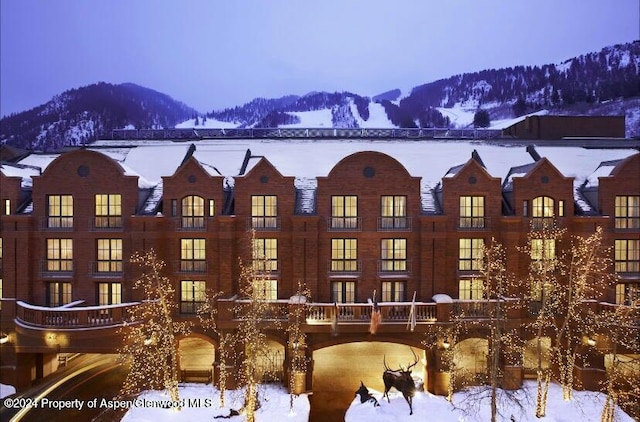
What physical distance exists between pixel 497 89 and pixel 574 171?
127957 mm

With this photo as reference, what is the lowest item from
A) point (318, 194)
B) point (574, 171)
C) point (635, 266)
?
point (635, 266)

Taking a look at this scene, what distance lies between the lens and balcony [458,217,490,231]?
85.7 ft

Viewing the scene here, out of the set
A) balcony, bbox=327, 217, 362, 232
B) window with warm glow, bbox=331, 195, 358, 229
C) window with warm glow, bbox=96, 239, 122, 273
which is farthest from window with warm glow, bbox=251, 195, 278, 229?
window with warm glow, bbox=96, 239, 122, 273

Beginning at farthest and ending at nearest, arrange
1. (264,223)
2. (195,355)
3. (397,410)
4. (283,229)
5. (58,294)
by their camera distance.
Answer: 1. (195,355)
2. (58,294)
3. (264,223)
4. (283,229)
5. (397,410)

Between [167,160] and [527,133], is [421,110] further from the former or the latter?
A: [167,160]

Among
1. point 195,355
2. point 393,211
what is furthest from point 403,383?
point 195,355

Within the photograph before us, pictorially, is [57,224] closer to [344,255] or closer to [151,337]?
[151,337]

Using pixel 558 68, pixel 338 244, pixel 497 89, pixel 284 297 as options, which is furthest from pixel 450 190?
pixel 558 68

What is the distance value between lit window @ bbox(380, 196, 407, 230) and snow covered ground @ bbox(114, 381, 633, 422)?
1032 centimetres

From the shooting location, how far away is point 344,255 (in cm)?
2641

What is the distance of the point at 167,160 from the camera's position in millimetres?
31141

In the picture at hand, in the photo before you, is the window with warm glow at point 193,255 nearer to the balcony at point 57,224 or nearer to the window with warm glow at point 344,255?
the balcony at point 57,224

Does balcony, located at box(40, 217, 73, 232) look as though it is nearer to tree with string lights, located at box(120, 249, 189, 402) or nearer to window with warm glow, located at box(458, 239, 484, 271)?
tree with string lights, located at box(120, 249, 189, 402)

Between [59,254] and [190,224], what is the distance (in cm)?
902
